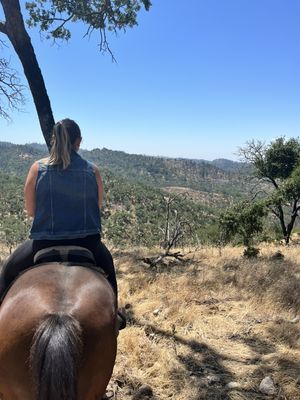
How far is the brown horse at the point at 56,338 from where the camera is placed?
6.04ft

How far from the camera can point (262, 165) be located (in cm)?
2442

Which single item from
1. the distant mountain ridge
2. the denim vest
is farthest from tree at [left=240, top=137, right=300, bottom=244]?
the distant mountain ridge

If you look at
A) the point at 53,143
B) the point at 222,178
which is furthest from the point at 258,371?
the point at 222,178

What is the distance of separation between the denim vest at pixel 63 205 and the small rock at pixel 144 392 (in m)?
1.56

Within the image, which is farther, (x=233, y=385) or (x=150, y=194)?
(x=150, y=194)

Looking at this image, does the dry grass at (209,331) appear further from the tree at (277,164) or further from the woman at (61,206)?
the tree at (277,164)

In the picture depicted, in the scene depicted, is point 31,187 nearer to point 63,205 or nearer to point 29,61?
point 63,205

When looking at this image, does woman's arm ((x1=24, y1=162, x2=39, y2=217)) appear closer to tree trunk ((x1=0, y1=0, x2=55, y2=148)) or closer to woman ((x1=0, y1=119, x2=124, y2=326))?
woman ((x1=0, y1=119, x2=124, y2=326))

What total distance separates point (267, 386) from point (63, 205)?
93.3 inches

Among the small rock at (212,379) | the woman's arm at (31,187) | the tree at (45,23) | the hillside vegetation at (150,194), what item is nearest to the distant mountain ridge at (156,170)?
the hillside vegetation at (150,194)

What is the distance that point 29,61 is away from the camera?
6.96 meters

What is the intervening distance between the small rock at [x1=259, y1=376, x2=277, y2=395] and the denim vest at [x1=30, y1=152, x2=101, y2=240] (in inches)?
80.8

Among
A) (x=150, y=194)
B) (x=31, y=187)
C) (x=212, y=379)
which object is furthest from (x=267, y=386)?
(x=150, y=194)

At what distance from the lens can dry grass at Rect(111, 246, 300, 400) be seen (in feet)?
11.9
